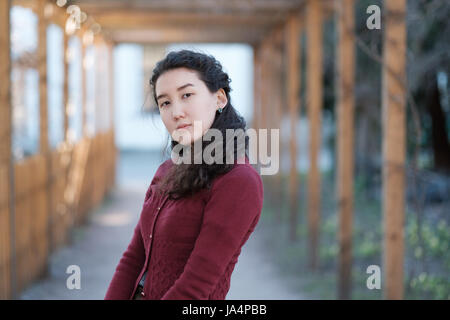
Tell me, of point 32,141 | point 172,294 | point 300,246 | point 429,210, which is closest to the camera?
point 172,294

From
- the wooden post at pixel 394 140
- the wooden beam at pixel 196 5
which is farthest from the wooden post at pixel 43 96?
the wooden post at pixel 394 140

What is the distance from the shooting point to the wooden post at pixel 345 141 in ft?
19.4

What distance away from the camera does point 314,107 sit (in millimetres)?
7594

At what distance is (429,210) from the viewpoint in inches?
398

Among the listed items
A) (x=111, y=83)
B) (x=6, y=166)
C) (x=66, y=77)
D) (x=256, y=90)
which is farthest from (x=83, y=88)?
(x=256, y=90)

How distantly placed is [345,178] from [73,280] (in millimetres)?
2811

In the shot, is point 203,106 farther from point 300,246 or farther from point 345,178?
point 300,246

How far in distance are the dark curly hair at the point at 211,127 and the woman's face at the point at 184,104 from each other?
2 cm

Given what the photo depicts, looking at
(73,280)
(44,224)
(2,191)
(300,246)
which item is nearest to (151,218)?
(2,191)

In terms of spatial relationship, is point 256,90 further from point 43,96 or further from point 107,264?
point 43,96

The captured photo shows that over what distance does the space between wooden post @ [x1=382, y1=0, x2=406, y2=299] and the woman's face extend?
2828mm

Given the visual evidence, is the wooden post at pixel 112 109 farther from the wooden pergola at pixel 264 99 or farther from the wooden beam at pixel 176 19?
the wooden beam at pixel 176 19

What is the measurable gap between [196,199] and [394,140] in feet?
9.67

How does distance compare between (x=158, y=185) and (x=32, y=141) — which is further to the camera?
(x=32, y=141)
